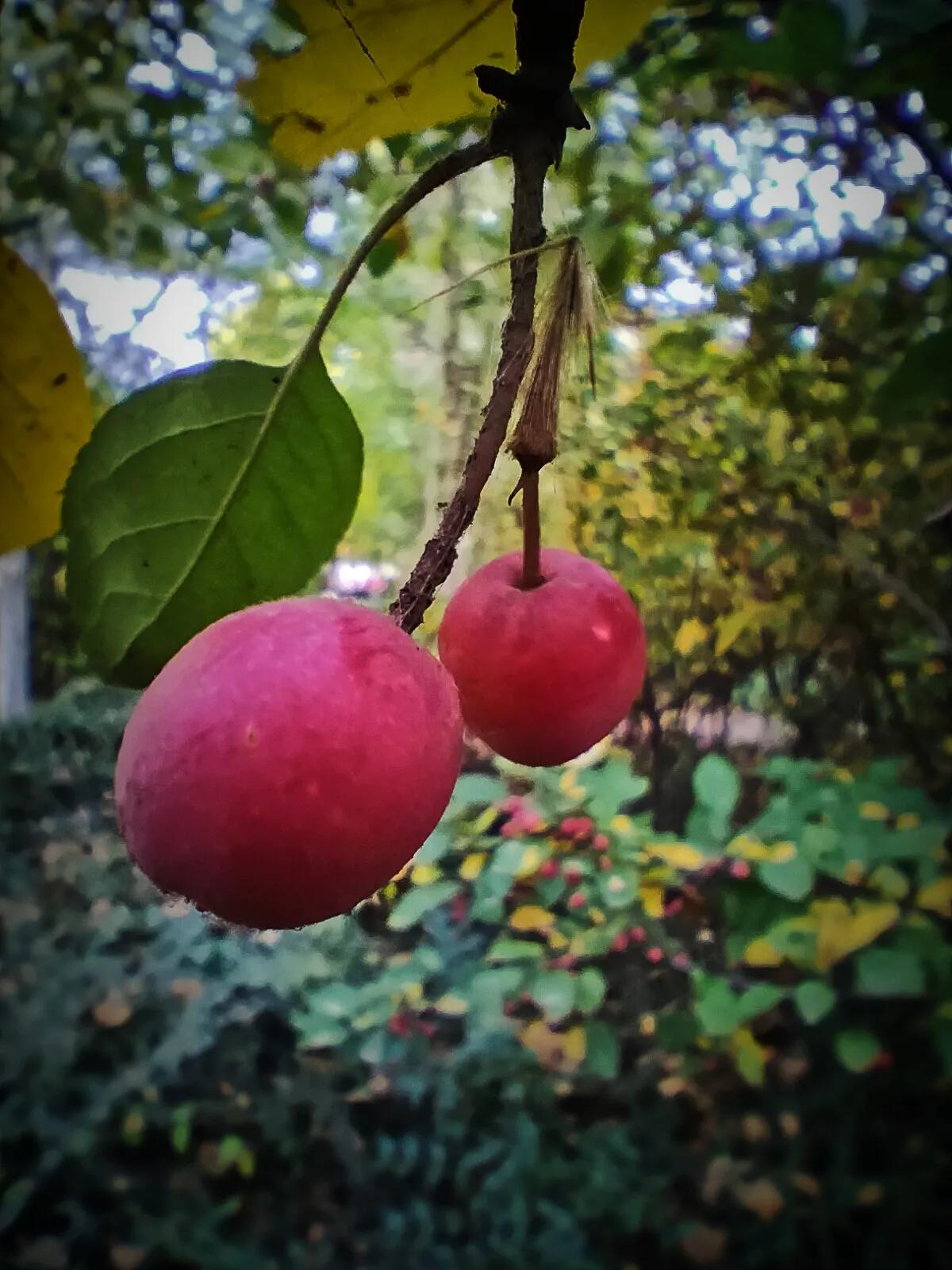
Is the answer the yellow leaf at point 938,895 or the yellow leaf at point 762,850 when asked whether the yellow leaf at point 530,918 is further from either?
the yellow leaf at point 938,895

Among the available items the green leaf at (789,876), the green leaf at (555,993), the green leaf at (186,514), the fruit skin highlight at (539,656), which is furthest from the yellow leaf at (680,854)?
the green leaf at (186,514)

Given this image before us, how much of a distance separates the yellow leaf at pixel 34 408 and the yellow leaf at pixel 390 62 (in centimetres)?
15

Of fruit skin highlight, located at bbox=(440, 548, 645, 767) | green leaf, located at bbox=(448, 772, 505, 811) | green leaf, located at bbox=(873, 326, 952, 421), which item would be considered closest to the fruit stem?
fruit skin highlight, located at bbox=(440, 548, 645, 767)

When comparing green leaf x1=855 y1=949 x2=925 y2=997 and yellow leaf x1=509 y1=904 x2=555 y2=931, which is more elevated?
green leaf x1=855 y1=949 x2=925 y2=997

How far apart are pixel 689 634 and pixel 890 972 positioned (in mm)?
594

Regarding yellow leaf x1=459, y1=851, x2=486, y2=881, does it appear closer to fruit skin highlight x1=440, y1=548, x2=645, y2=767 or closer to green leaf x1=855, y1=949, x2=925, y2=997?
green leaf x1=855, y1=949, x2=925, y2=997

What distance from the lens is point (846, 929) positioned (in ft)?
3.65

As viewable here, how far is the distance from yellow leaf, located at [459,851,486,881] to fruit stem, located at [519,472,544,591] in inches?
43.6

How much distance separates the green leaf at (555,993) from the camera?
1245mm

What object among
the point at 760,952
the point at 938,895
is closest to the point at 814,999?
the point at 760,952

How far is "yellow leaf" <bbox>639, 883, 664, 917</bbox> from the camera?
1367 millimetres

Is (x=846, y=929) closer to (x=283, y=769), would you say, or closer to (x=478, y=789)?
(x=478, y=789)

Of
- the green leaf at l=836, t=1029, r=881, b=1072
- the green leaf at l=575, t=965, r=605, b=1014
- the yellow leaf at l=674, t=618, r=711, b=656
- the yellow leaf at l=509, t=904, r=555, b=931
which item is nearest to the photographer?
the green leaf at l=836, t=1029, r=881, b=1072

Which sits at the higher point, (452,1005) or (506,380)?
(506,380)
